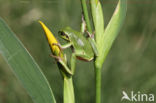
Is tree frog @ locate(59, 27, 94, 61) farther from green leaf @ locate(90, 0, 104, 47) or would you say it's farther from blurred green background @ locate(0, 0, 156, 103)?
blurred green background @ locate(0, 0, 156, 103)

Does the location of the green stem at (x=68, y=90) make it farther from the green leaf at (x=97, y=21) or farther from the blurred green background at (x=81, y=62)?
the blurred green background at (x=81, y=62)

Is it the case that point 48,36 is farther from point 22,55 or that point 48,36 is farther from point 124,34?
point 124,34

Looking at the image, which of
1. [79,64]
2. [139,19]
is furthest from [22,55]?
[139,19]

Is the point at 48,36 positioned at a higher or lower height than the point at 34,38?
higher

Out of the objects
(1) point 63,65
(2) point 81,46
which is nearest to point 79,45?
(2) point 81,46

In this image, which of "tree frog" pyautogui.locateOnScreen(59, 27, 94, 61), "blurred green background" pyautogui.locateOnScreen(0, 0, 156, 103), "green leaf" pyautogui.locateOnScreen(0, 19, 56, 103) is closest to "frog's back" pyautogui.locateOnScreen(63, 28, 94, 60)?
"tree frog" pyautogui.locateOnScreen(59, 27, 94, 61)

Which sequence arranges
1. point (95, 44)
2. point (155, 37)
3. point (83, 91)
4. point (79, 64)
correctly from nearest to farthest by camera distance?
1. point (95, 44)
2. point (83, 91)
3. point (79, 64)
4. point (155, 37)

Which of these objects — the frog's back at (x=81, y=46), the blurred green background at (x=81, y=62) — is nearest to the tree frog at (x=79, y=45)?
the frog's back at (x=81, y=46)
